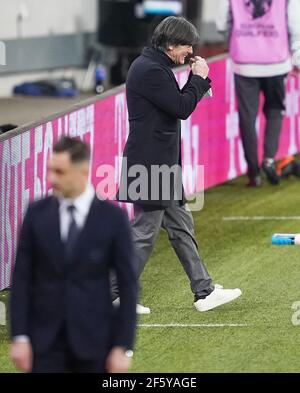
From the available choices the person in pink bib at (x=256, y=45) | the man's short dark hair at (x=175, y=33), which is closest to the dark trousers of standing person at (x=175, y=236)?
the man's short dark hair at (x=175, y=33)

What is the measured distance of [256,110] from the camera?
15.1 metres

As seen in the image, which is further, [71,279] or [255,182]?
[255,182]

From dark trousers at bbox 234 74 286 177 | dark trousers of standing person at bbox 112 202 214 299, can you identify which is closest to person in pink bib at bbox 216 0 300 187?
dark trousers at bbox 234 74 286 177

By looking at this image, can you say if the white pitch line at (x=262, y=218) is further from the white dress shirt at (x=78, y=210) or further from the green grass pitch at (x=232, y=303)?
the white dress shirt at (x=78, y=210)

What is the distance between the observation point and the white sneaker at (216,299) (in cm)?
1002

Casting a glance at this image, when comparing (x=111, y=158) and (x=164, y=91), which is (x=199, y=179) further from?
(x=164, y=91)

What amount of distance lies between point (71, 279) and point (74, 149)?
1.91 ft

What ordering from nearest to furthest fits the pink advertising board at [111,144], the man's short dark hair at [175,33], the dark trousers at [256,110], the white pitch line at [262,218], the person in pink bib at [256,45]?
1. the man's short dark hair at [175,33]
2. the pink advertising board at [111,144]
3. the white pitch line at [262,218]
4. the person in pink bib at [256,45]
5. the dark trousers at [256,110]

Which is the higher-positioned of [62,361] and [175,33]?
[175,33]

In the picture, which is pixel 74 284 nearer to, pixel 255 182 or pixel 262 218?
pixel 262 218

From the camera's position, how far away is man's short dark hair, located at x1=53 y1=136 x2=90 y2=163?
6344 mm

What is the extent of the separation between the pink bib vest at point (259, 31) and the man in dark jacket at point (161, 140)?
5244 mm

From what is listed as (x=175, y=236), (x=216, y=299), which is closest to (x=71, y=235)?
(x=175, y=236)
